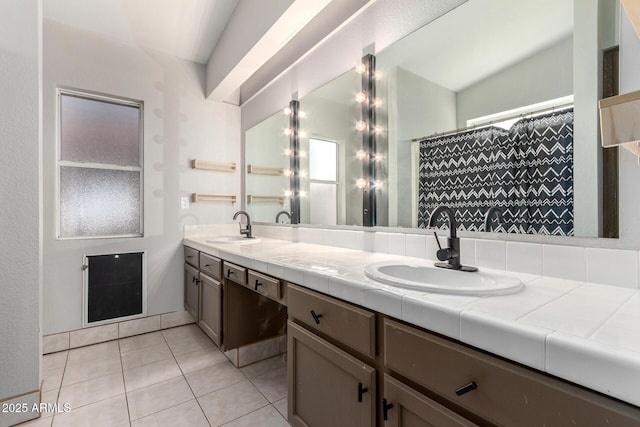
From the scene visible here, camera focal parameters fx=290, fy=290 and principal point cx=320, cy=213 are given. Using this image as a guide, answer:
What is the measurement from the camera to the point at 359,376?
0.95m

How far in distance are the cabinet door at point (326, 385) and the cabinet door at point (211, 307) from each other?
3.12 feet

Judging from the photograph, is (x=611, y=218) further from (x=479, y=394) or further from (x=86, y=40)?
(x=86, y=40)

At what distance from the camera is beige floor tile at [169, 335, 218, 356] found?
7.74 feet

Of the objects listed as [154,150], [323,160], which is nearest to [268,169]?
[323,160]

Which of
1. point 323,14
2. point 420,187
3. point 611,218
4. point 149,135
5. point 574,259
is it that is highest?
point 323,14

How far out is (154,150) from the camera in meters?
2.73

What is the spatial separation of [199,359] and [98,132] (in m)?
2.15

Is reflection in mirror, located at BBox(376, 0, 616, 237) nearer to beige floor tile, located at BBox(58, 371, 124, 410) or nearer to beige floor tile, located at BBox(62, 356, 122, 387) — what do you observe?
beige floor tile, located at BBox(58, 371, 124, 410)

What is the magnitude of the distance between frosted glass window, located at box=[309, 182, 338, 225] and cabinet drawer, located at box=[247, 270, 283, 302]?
0.72m

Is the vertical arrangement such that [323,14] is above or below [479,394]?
above

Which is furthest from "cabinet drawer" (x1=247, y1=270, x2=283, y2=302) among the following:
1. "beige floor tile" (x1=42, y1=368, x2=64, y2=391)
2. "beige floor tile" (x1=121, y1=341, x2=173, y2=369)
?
"beige floor tile" (x1=42, y1=368, x2=64, y2=391)

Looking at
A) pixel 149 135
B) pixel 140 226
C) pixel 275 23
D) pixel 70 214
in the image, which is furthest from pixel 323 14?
pixel 70 214

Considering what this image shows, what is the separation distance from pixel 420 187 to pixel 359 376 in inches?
38.3

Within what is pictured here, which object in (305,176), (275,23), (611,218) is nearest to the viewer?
(611,218)
